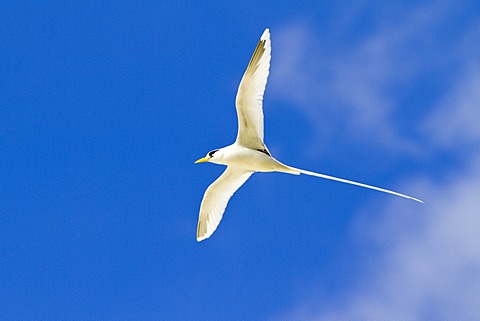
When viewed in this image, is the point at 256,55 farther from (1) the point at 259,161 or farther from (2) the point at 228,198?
(2) the point at 228,198

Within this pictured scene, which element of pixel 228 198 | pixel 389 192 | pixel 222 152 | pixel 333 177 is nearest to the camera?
pixel 389 192

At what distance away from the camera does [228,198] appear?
1936 cm

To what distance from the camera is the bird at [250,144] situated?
1670 cm

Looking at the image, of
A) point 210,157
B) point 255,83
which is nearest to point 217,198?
point 210,157

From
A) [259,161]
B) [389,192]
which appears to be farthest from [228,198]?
[389,192]

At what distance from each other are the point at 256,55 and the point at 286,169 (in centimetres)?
273

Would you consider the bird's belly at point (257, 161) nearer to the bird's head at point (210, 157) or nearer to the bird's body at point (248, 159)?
the bird's body at point (248, 159)

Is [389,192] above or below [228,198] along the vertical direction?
below

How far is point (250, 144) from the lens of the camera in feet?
57.4

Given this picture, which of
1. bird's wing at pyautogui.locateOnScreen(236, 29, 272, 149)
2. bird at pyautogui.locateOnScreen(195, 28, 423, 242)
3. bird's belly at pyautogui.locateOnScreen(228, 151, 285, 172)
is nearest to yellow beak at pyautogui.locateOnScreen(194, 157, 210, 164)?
bird at pyautogui.locateOnScreen(195, 28, 423, 242)

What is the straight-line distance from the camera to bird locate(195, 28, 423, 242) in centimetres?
1670

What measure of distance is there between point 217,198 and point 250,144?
2.47 meters

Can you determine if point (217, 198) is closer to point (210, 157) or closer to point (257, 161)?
point (210, 157)

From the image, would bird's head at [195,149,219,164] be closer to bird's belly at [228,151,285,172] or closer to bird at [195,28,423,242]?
bird at [195,28,423,242]
